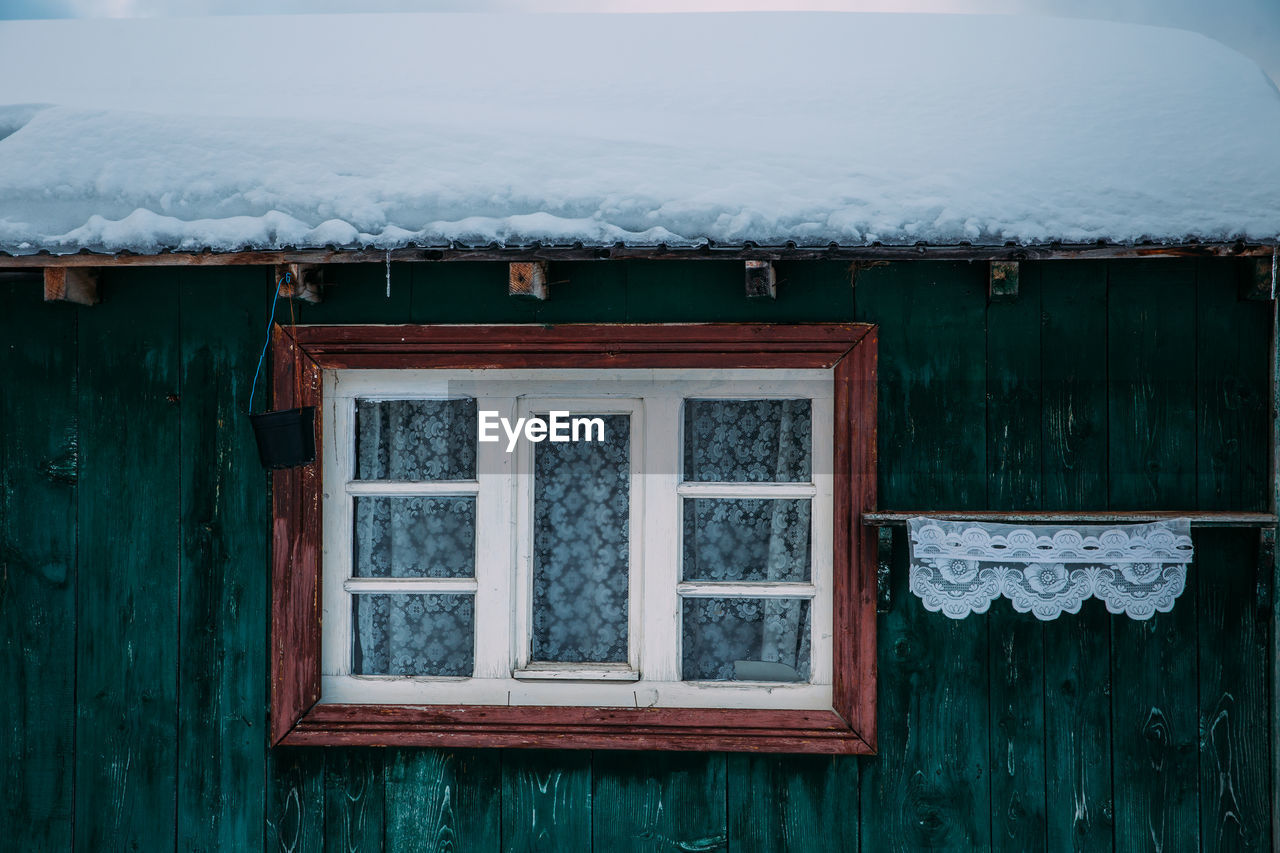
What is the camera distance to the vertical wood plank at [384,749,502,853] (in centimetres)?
251

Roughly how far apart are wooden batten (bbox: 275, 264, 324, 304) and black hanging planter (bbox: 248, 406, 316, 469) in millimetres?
401

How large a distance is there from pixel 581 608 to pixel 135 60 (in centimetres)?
248

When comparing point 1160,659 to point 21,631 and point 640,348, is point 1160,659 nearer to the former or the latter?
point 640,348

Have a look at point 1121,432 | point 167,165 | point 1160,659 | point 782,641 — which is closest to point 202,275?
point 167,165

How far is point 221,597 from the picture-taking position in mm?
2520

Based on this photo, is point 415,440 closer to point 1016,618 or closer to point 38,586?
point 38,586

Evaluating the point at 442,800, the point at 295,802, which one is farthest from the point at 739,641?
the point at 295,802

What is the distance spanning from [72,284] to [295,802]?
1735 millimetres

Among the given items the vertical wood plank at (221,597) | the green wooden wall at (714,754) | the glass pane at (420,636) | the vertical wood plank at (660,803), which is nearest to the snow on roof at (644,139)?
the green wooden wall at (714,754)

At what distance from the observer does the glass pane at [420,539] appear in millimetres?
2611

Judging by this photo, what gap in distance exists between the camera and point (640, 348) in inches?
97.0

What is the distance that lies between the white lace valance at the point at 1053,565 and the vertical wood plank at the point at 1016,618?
0.53ft

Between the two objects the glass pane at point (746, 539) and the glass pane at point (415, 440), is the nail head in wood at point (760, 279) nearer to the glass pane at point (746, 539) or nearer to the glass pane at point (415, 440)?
the glass pane at point (746, 539)

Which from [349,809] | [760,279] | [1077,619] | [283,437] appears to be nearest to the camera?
[283,437]
